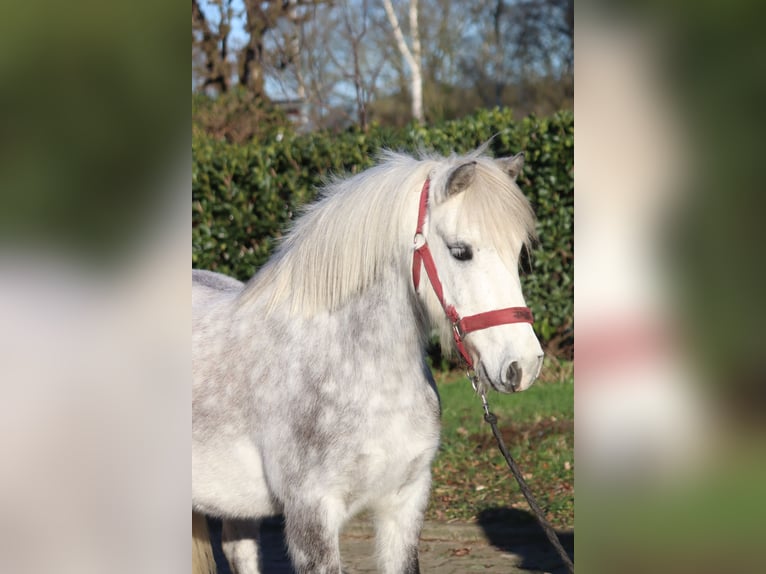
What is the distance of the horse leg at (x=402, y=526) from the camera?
314 centimetres

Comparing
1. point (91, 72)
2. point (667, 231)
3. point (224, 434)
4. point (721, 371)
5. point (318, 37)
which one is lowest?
point (224, 434)

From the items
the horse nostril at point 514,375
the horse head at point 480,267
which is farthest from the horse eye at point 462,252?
the horse nostril at point 514,375

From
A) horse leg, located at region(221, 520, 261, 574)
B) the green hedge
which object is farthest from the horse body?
the green hedge

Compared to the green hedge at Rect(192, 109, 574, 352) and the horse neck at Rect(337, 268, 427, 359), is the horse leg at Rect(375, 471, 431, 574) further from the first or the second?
the green hedge at Rect(192, 109, 574, 352)

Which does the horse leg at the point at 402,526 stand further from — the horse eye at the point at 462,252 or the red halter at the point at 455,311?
the horse eye at the point at 462,252

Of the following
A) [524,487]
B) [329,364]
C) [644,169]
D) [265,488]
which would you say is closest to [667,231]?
[644,169]

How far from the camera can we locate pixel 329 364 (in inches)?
119

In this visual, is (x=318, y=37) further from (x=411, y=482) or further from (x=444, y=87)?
(x=411, y=482)

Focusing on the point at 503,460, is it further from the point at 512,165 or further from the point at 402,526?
the point at 512,165

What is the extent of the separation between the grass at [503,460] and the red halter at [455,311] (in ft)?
9.31

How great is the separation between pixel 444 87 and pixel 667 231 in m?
24.2

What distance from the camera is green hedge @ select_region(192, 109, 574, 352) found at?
28.0ft

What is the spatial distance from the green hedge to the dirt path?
12.3 feet

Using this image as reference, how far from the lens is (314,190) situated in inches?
338
